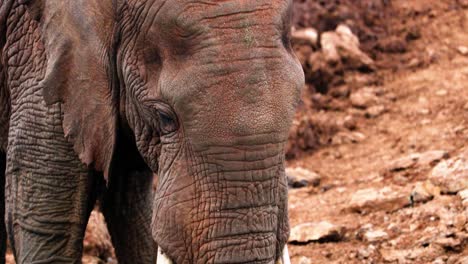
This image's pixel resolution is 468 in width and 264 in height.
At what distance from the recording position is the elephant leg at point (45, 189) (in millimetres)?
5906

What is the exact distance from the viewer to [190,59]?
5.25m

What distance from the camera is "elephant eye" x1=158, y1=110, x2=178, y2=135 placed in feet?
17.6

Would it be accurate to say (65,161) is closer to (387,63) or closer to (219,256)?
(219,256)

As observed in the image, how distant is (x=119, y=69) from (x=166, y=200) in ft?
2.03

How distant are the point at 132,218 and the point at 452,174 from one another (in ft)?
7.01

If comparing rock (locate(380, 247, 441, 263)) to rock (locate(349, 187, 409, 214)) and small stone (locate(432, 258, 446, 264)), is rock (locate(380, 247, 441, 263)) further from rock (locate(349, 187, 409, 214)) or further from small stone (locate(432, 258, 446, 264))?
rock (locate(349, 187, 409, 214))

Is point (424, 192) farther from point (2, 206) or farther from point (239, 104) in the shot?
point (239, 104)

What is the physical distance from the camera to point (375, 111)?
33.8 feet

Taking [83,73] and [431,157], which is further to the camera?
[431,157]

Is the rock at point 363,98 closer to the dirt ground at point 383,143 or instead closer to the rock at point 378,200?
the dirt ground at point 383,143

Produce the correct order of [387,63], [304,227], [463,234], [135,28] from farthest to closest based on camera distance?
1. [387,63]
2. [304,227]
3. [463,234]
4. [135,28]

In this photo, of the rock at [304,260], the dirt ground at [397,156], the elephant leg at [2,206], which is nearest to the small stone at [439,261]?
the dirt ground at [397,156]

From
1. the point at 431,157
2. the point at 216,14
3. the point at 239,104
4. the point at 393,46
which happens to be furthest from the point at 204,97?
the point at 393,46

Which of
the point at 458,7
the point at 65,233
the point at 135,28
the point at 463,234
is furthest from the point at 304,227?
the point at 458,7
